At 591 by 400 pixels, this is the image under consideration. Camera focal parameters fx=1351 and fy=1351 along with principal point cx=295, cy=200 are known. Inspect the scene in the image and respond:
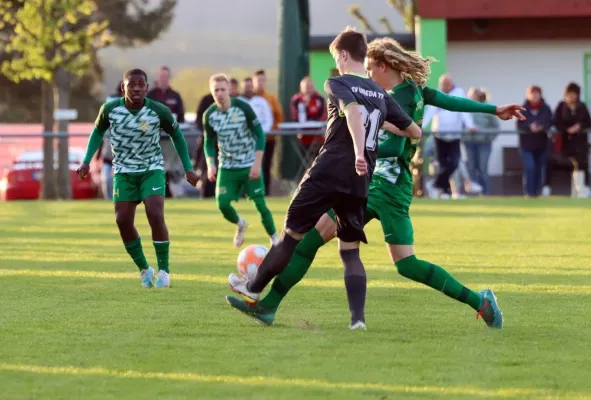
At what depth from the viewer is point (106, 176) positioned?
2389cm

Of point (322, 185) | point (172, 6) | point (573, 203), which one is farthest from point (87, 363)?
point (172, 6)

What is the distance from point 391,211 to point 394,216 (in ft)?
0.14

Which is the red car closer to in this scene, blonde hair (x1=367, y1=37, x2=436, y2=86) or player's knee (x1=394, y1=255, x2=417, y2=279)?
blonde hair (x1=367, y1=37, x2=436, y2=86)

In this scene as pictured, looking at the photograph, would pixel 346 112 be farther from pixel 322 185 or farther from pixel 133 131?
pixel 133 131

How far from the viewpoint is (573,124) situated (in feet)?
74.7

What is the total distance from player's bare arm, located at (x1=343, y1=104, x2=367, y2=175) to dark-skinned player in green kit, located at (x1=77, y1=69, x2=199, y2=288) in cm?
303

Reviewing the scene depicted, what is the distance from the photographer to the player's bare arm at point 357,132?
7496mm

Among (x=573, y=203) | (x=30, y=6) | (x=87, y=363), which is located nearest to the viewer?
(x=87, y=363)

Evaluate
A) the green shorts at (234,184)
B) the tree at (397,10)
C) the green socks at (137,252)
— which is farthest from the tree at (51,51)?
the green socks at (137,252)

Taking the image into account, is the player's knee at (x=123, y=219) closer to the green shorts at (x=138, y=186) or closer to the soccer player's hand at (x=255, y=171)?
the green shorts at (x=138, y=186)

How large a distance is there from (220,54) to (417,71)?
68868mm

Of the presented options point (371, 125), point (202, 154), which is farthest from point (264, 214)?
point (202, 154)

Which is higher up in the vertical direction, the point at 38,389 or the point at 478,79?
the point at 478,79

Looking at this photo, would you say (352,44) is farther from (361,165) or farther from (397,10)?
(397,10)
